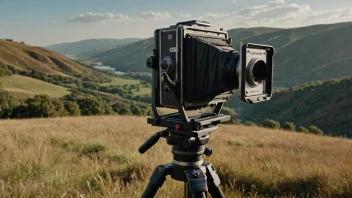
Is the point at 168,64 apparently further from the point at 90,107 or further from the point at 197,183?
the point at 90,107

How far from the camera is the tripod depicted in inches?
75.5

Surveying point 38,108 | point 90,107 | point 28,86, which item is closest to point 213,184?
point 38,108

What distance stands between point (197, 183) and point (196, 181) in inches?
0.7

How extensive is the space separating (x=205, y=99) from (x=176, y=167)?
1.96 ft

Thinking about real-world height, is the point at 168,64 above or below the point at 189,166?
above

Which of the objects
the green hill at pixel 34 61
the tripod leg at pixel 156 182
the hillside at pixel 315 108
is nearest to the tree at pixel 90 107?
the tripod leg at pixel 156 182

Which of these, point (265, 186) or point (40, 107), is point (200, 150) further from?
point (40, 107)

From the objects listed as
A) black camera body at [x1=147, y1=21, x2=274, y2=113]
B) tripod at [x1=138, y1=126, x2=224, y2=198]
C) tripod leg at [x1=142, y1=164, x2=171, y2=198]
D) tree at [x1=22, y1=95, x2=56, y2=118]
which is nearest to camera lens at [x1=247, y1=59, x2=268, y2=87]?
black camera body at [x1=147, y1=21, x2=274, y2=113]

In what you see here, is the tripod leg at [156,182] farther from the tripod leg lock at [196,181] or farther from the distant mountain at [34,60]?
the distant mountain at [34,60]

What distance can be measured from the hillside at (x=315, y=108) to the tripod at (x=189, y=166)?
89.8 m

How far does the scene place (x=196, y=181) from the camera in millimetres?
1916

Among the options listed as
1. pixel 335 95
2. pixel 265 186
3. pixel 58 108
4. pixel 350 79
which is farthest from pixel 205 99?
pixel 350 79

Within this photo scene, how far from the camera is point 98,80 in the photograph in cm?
16888

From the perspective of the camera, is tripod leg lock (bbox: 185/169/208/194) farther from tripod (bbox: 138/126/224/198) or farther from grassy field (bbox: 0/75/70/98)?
grassy field (bbox: 0/75/70/98)
